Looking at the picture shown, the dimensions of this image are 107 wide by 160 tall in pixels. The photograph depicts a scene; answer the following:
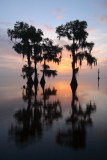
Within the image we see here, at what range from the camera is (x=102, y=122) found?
9.62 meters

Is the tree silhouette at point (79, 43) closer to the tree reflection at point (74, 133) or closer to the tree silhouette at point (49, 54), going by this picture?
the tree silhouette at point (49, 54)

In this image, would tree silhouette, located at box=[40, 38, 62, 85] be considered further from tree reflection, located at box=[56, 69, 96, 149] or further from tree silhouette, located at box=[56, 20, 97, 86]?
tree reflection, located at box=[56, 69, 96, 149]

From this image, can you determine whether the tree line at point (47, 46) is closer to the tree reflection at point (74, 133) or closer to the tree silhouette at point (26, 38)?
the tree silhouette at point (26, 38)

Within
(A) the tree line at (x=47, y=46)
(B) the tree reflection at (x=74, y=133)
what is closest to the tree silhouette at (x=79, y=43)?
(A) the tree line at (x=47, y=46)

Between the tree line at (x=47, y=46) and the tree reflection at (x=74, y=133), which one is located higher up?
the tree line at (x=47, y=46)

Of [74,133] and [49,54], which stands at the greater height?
[49,54]

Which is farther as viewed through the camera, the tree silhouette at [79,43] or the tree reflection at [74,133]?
the tree silhouette at [79,43]

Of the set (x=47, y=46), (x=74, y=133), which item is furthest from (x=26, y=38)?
(x=74, y=133)

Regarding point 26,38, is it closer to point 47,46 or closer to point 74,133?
point 47,46

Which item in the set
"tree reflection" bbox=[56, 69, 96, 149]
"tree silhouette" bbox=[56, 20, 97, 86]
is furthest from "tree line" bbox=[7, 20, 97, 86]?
"tree reflection" bbox=[56, 69, 96, 149]

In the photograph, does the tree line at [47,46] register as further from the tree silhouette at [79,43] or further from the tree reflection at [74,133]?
the tree reflection at [74,133]

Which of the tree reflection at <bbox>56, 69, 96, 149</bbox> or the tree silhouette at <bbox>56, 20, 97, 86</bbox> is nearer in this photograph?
the tree reflection at <bbox>56, 69, 96, 149</bbox>

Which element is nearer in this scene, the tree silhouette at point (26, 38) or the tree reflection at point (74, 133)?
the tree reflection at point (74, 133)

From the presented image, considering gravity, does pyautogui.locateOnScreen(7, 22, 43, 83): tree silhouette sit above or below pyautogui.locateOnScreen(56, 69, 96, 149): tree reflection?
above
